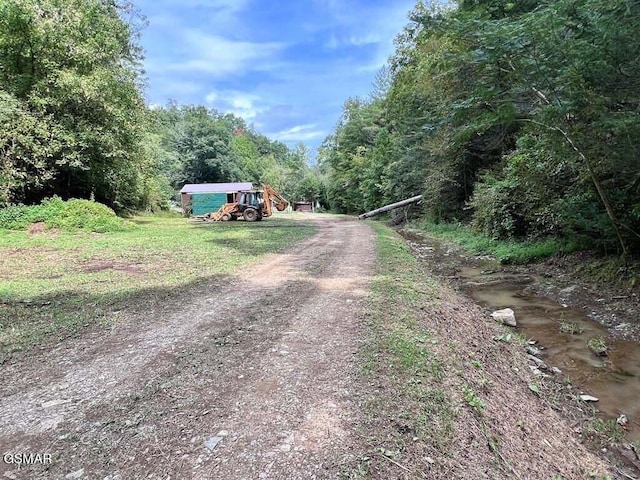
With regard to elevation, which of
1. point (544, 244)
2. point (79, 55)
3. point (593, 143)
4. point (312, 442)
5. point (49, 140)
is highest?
point (79, 55)

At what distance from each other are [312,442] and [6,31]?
19841 mm

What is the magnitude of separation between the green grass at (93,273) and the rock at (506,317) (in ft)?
15.7

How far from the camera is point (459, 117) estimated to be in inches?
292

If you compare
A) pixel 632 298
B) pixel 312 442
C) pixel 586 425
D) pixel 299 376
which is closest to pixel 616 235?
pixel 632 298

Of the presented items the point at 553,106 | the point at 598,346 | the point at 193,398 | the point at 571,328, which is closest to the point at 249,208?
the point at 553,106

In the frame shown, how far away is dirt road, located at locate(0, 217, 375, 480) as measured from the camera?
239cm

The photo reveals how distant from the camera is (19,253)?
1044 centimetres

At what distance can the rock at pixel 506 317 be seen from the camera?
648 centimetres

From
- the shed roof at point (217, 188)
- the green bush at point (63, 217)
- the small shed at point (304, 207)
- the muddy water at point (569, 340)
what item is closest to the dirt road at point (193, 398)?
the muddy water at point (569, 340)

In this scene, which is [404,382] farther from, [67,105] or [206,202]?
[206,202]

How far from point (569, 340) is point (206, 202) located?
115 ft

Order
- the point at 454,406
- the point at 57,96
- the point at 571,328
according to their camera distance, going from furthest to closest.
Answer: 1. the point at 57,96
2. the point at 571,328
3. the point at 454,406

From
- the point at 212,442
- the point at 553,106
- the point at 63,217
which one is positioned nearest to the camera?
the point at 212,442

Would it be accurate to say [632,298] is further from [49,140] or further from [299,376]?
[49,140]
